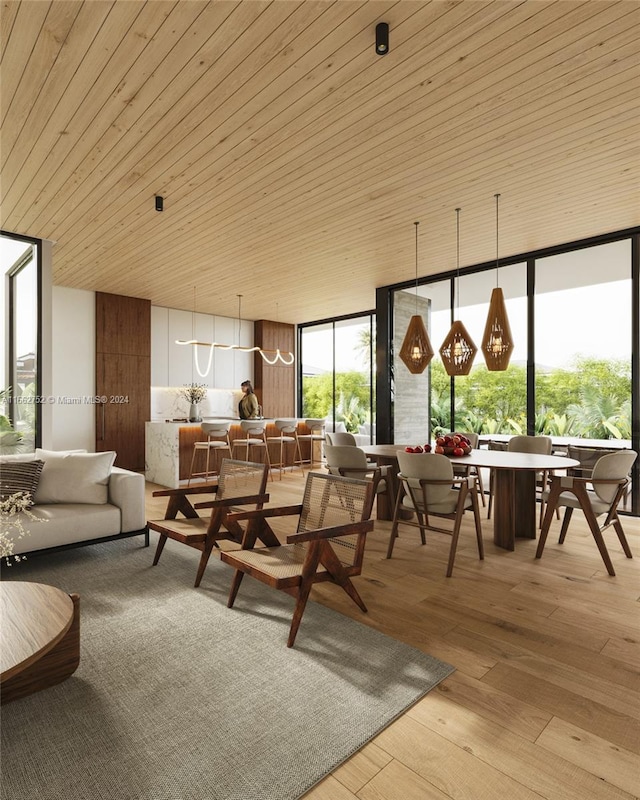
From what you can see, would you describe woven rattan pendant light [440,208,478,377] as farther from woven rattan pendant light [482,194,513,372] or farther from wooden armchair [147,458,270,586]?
wooden armchair [147,458,270,586]

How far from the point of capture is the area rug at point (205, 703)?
1591mm

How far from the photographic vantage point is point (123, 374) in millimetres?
8211

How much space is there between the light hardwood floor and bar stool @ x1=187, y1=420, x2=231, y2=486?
3.70m

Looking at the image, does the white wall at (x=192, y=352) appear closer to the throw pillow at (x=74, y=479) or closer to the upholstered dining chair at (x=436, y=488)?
the throw pillow at (x=74, y=479)

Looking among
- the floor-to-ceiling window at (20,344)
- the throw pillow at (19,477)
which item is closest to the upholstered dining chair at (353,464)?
the throw pillow at (19,477)

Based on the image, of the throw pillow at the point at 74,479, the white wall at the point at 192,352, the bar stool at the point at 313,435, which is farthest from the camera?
the white wall at the point at 192,352

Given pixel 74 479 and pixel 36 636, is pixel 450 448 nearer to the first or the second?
pixel 74 479

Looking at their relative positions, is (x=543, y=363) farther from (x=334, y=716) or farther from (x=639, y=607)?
(x=334, y=716)

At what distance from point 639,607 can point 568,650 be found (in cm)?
85

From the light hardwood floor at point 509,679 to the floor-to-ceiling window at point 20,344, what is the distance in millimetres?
3923

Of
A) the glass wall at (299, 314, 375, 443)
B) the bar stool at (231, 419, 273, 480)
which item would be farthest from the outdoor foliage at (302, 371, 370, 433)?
the bar stool at (231, 419, 273, 480)

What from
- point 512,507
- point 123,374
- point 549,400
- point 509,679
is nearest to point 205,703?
point 509,679

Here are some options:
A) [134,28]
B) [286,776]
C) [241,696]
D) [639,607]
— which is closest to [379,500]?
A: [639,607]

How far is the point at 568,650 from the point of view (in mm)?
2410
